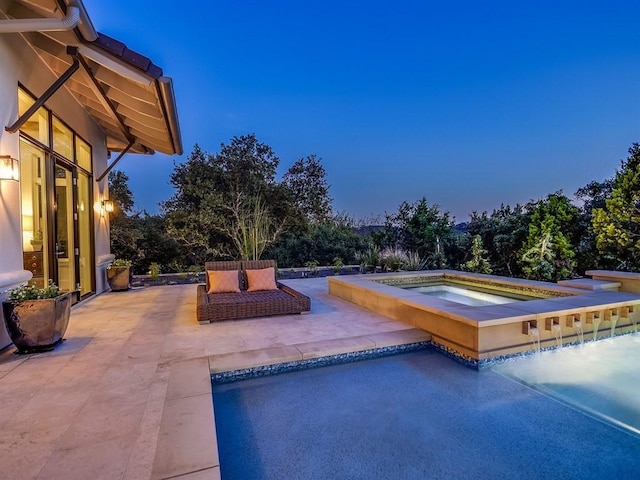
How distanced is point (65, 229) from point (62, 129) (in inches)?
62.9

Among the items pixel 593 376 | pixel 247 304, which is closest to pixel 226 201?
pixel 247 304

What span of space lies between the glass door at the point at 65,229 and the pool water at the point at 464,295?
616 centimetres

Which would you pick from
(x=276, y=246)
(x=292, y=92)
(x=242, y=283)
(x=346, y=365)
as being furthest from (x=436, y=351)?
(x=292, y=92)

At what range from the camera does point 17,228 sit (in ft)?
13.0

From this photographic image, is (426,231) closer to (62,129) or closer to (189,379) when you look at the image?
(189,379)

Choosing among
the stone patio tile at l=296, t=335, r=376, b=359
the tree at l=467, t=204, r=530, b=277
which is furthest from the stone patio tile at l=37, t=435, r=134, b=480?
the tree at l=467, t=204, r=530, b=277

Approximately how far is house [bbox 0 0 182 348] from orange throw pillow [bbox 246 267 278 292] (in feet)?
8.84

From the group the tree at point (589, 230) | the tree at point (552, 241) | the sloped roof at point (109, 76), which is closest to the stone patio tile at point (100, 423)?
the sloped roof at point (109, 76)

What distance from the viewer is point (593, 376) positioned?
11.3ft

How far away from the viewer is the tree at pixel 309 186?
11820 mm

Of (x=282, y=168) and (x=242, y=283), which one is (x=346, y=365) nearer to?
(x=242, y=283)

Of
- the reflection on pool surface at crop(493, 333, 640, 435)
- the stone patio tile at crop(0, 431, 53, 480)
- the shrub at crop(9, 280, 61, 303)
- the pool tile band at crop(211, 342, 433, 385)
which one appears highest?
the shrub at crop(9, 280, 61, 303)

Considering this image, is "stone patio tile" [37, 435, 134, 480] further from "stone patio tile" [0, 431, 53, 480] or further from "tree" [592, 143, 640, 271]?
"tree" [592, 143, 640, 271]

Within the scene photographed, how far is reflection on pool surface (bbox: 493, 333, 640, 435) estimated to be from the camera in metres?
2.86
